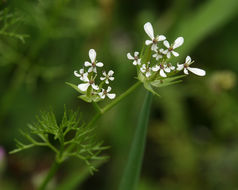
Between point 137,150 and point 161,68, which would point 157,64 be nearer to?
point 161,68

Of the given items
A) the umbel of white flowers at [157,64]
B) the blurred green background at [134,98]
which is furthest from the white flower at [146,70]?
the blurred green background at [134,98]

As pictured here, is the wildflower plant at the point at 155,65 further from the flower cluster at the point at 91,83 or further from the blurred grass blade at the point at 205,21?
the blurred grass blade at the point at 205,21

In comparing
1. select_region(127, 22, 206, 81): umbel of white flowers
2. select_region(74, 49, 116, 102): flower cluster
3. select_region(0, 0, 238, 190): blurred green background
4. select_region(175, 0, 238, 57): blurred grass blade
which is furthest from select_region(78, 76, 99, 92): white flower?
select_region(175, 0, 238, 57): blurred grass blade

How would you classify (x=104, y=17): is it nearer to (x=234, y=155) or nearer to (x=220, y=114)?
(x=220, y=114)

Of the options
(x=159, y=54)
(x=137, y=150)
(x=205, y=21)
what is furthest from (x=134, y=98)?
(x=159, y=54)

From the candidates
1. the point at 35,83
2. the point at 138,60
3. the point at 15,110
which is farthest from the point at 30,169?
the point at 138,60
